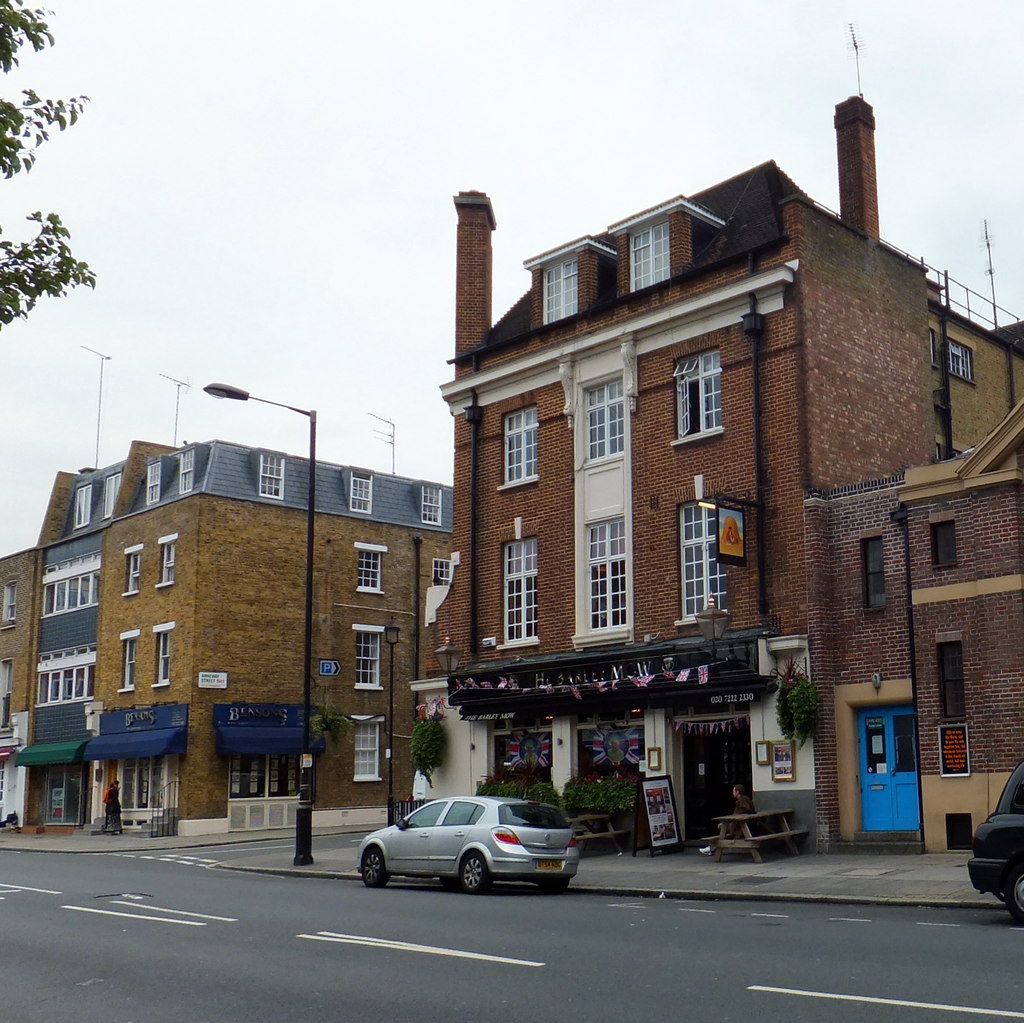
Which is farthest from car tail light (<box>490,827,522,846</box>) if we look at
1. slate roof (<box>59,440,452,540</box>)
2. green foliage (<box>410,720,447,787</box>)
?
slate roof (<box>59,440,452,540</box>)

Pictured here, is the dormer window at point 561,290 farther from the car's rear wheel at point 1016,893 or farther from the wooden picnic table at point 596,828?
the car's rear wheel at point 1016,893

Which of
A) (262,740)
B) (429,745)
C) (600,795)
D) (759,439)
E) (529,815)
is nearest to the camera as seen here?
(529,815)

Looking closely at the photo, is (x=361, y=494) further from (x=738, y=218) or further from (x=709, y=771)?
(x=709, y=771)

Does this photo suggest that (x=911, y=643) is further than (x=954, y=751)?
Yes

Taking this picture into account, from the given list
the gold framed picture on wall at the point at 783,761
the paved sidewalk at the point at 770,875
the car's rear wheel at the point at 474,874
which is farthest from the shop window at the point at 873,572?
the car's rear wheel at the point at 474,874

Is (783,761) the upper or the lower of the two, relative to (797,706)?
lower

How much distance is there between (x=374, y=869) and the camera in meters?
20.2

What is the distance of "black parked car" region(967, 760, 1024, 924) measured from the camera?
520 inches

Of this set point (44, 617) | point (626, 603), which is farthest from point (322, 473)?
point (626, 603)

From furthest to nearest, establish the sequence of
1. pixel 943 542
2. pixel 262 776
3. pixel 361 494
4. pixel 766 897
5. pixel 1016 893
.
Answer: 1. pixel 361 494
2. pixel 262 776
3. pixel 943 542
4. pixel 766 897
5. pixel 1016 893

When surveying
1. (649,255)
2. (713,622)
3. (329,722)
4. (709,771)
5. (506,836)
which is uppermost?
(649,255)

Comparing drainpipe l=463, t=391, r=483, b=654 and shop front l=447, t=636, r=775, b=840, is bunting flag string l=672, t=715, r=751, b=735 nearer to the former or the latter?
shop front l=447, t=636, r=775, b=840

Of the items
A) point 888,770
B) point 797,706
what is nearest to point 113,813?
point 797,706

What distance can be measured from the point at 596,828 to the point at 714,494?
657 centimetres
